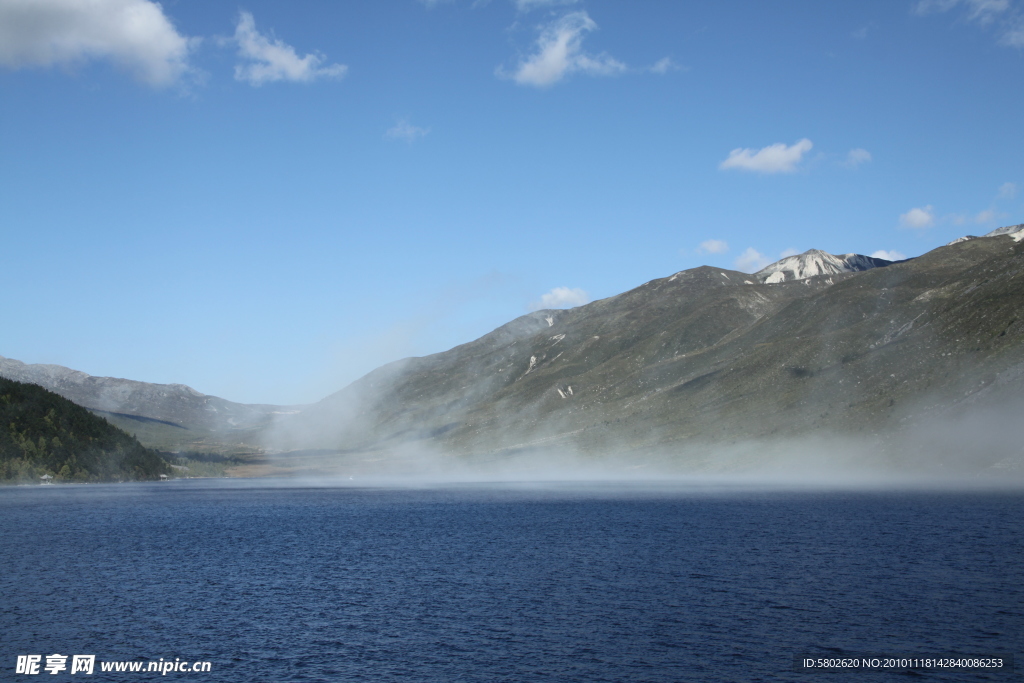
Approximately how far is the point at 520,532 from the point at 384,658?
5475cm

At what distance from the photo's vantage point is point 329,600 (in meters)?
57.2

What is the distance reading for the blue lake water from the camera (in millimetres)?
42250

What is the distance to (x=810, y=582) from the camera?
59719 mm

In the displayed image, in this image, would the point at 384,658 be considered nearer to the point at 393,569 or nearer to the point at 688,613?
the point at 688,613

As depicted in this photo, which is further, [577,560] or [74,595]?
[577,560]

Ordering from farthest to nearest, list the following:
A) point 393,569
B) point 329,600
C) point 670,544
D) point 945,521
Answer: point 945,521, point 670,544, point 393,569, point 329,600

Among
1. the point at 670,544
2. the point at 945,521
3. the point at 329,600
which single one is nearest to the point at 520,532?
the point at 670,544

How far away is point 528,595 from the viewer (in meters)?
57.9

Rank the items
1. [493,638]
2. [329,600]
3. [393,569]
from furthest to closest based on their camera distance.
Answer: [393,569], [329,600], [493,638]

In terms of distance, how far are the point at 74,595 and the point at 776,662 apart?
4877 centimetres

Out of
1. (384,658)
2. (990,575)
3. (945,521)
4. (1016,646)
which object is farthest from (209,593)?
(945,521)

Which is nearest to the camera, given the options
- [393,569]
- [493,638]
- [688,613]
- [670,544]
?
[493,638]

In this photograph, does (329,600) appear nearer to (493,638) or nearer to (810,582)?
(493,638)

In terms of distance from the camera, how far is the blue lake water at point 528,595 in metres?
42.2
